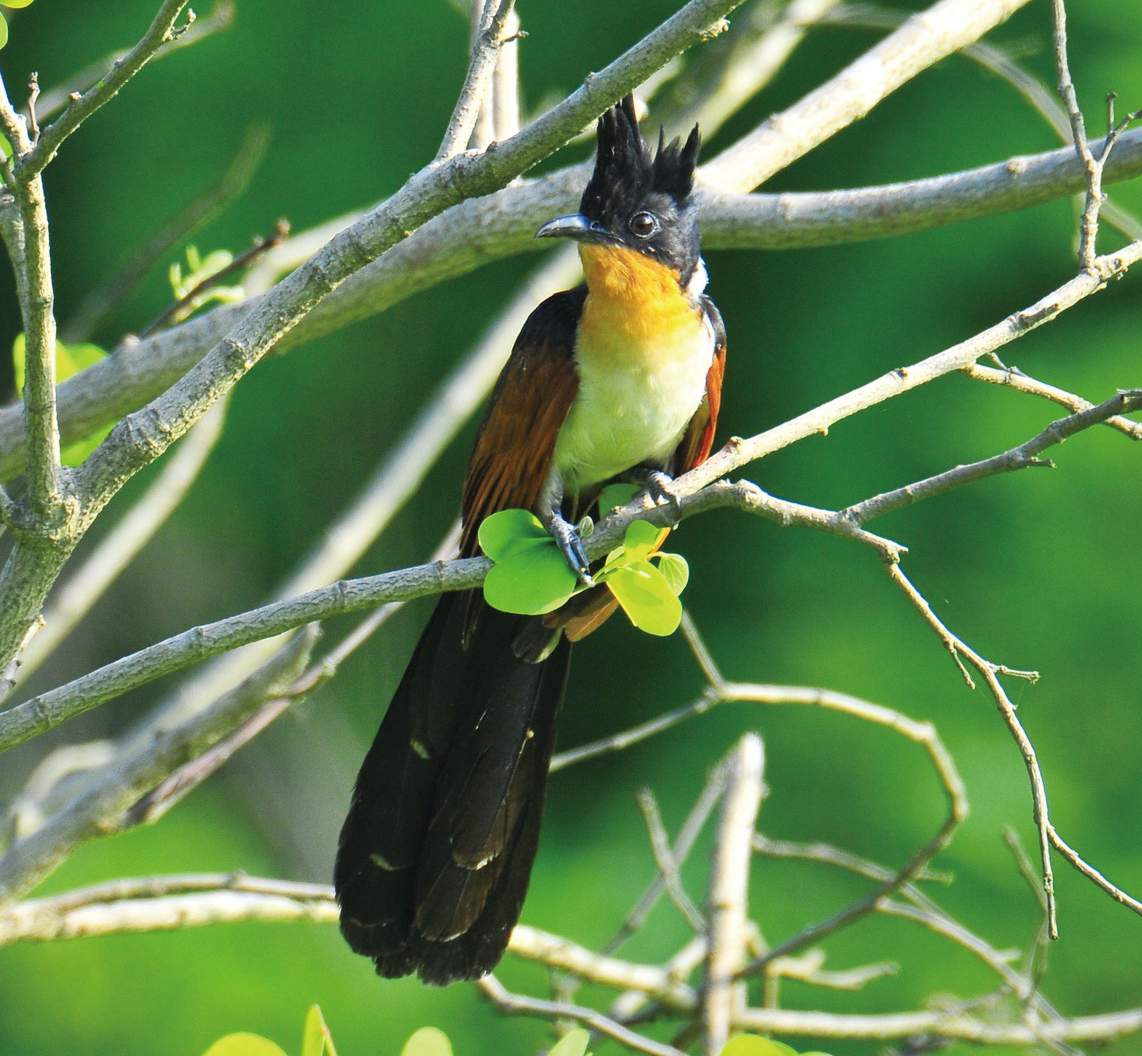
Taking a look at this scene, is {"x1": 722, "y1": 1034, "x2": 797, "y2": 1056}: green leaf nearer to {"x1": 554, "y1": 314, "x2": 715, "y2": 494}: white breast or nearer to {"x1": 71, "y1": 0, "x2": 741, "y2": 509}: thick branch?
{"x1": 71, "y1": 0, "x2": 741, "y2": 509}: thick branch

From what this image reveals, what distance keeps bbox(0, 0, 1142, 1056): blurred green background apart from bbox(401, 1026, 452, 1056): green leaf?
2.99 meters

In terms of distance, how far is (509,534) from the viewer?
1621 mm

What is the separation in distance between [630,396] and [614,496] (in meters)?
0.36

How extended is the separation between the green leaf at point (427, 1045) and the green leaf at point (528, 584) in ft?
1.40

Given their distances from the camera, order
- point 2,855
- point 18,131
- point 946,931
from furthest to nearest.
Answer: point 946,931, point 2,855, point 18,131

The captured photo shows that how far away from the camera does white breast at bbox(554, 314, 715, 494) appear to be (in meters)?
2.41

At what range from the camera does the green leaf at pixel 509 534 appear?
1597mm

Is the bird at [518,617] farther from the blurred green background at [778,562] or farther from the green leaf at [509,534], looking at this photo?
the blurred green background at [778,562]

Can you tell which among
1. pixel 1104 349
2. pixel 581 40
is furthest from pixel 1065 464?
pixel 581 40

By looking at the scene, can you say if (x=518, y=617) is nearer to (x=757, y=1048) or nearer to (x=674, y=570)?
(x=674, y=570)

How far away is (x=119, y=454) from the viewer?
1.49 metres

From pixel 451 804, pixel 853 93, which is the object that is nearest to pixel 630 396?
pixel 853 93

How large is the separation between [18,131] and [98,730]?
17.7ft

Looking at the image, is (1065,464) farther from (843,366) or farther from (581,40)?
(581,40)
